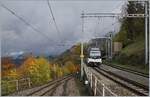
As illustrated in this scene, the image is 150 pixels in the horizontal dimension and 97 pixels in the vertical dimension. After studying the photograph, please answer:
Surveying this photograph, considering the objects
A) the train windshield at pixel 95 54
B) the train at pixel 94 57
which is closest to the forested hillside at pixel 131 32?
the train at pixel 94 57

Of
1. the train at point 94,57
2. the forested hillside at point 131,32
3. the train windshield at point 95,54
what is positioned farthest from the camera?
the forested hillside at point 131,32

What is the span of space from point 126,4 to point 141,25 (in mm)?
12323

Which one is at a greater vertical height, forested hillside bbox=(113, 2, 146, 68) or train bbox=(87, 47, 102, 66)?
forested hillside bbox=(113, 2, 146, 68)

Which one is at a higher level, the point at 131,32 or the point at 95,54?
the point at 131,32

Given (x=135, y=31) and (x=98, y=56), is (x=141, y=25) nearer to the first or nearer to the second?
(x=135, y=31)

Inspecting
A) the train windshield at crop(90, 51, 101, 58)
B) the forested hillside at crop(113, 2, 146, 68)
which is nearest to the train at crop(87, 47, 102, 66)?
the train windshield at crop(90, 51, 101, 58)

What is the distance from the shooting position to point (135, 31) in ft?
284

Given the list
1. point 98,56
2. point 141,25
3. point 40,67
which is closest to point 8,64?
point 40,67

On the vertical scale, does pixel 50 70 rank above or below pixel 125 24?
below

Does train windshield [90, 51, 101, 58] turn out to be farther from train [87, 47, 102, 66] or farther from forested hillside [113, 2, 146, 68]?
forested hillside [113, 2, 146, 68]

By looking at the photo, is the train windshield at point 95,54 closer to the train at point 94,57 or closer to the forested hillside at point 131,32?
the train at point 94,57

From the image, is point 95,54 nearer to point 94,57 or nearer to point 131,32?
point 94,57

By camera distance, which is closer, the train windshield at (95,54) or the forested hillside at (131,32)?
the train windshield at (95,54)

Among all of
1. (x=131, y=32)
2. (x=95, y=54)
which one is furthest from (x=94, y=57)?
(x=131, y=32)
